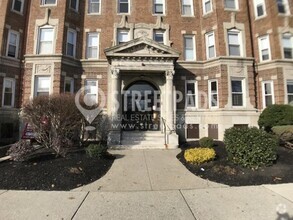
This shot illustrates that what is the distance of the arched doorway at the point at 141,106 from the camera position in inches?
597

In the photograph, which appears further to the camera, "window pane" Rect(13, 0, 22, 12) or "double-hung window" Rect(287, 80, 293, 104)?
"window pane" Rect(13, 0, 22, 12)

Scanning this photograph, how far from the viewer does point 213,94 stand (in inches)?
601

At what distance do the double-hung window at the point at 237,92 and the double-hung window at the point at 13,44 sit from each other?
47.6 feet

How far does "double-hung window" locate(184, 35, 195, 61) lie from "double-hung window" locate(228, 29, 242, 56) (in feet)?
8.08

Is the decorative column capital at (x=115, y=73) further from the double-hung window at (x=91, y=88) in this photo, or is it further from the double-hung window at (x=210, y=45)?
the double-hung window at (x=210, y=45)

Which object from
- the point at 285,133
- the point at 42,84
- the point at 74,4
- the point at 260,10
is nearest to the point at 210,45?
the point at 260,10

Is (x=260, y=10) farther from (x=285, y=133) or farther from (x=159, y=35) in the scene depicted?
(x=285, y=133)

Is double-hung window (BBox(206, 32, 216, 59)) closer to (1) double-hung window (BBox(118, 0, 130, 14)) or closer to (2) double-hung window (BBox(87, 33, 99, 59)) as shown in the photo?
(1) double-hung window (BBox(118, 0, 130, 14))

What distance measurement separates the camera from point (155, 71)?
45.4ft

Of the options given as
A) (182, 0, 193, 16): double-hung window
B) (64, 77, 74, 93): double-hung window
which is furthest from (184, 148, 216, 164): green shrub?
(182, 0, 193, 16): double-hung window

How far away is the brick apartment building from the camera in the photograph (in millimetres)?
14625

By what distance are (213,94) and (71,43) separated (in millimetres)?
10248

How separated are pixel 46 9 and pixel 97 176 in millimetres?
13247

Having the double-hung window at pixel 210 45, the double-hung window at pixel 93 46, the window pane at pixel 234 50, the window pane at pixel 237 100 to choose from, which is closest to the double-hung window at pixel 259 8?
the window pane at pixel 234 50
